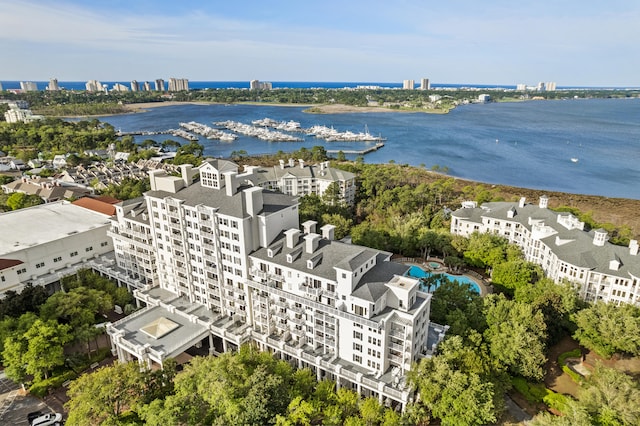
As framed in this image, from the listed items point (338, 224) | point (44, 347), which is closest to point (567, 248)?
point (338, 224)

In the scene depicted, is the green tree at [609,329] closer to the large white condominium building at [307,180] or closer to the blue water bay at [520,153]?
the large white condominium building at [307,180]

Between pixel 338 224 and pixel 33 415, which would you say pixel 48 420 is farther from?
pixel 338 224

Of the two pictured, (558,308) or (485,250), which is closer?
(558,308)

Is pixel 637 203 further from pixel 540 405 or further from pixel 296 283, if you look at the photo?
pixel 296 283

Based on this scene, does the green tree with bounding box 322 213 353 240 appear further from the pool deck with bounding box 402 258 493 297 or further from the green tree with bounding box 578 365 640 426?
the green tree with bounding box 578 365 640 426

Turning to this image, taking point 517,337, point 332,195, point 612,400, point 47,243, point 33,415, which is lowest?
point 33,415

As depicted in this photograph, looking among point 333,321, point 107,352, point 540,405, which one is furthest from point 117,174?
point 540,405
